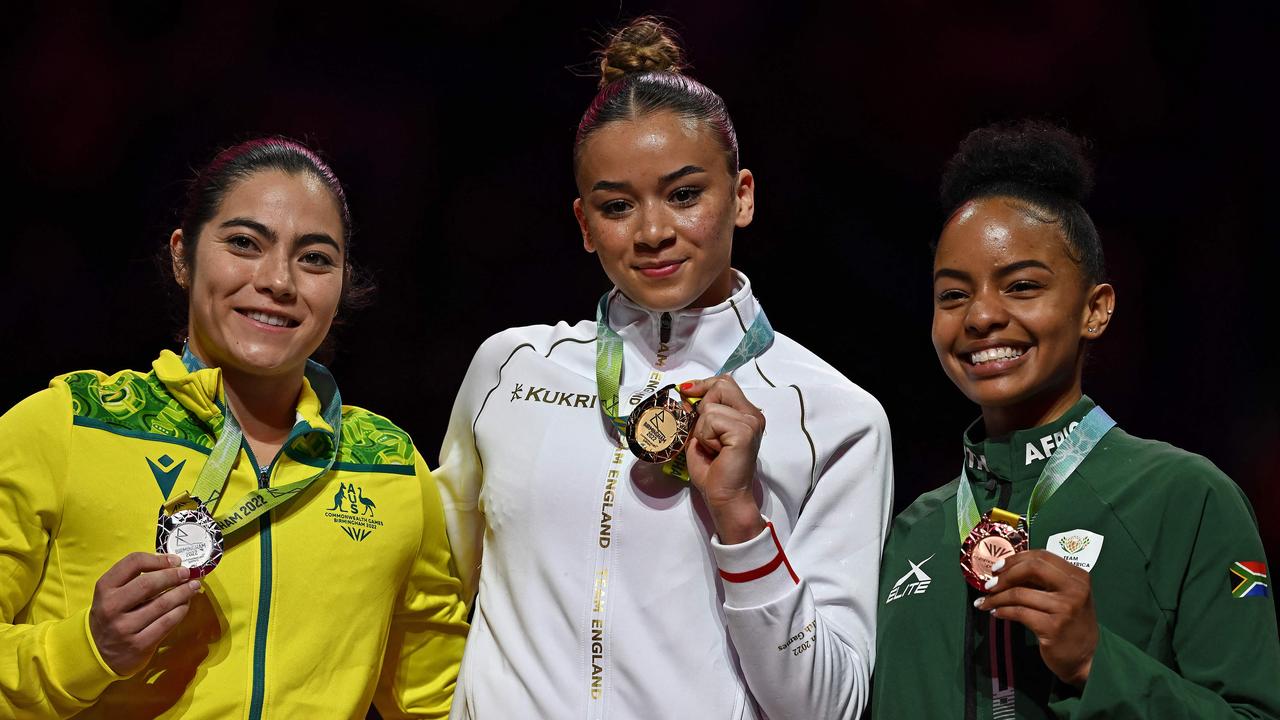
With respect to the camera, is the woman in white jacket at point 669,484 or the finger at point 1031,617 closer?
the finger at point 1031,617

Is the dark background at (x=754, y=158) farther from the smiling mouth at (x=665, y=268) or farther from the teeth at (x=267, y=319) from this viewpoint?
the smiling mouth at (x=665, y=268)

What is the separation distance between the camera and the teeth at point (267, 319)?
8.40 ft

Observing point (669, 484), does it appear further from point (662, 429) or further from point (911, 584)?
point (911, 584)

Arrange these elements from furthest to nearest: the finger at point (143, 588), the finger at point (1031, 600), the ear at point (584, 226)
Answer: the ear at point (584, 226) < the finger at point (143, 588) < the finger at point (1031, 600)

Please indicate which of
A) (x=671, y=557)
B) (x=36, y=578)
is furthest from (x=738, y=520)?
(x=36, y=578)

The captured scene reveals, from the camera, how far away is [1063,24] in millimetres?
4355

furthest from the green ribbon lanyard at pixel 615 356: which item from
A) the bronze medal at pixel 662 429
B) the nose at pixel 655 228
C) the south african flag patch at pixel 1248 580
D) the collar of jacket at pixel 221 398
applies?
the south african flag patch at pixel 1248 580

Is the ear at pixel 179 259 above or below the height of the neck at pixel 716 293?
above

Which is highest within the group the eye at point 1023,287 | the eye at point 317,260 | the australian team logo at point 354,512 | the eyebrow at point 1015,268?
the eye at point 317,260

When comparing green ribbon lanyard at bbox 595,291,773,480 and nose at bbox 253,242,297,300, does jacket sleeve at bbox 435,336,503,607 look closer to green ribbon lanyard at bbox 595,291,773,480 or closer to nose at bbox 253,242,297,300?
green ribbon lanyard at bbox 595,291,773,480

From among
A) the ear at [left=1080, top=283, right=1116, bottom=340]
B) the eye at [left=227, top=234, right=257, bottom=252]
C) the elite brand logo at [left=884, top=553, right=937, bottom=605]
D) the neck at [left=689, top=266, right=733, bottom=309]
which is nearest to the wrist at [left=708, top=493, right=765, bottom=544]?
the elite brand logo at [left=884, top=553, right=937, bottom=605]

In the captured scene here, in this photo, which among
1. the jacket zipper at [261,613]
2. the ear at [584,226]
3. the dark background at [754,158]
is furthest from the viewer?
the dark background at [754,158]

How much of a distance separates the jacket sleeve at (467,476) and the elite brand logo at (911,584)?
2.88 feet

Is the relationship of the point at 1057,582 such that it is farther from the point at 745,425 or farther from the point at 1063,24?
the point at 1063,24
